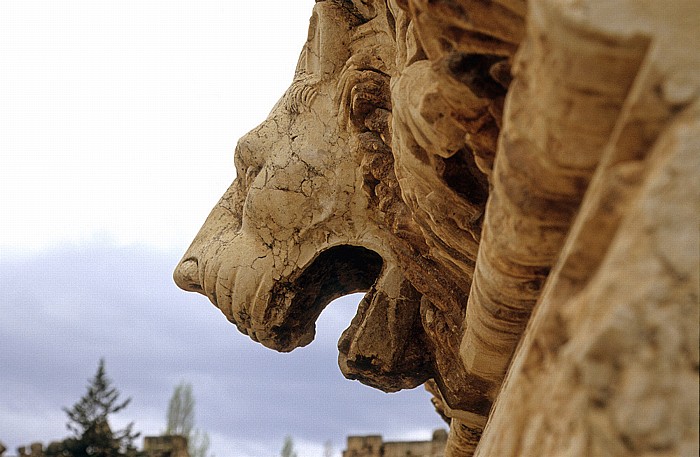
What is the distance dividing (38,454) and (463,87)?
39.0 ft

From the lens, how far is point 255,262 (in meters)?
1.84

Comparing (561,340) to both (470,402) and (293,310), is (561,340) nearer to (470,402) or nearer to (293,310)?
(470,402)

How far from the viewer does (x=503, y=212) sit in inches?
36.4

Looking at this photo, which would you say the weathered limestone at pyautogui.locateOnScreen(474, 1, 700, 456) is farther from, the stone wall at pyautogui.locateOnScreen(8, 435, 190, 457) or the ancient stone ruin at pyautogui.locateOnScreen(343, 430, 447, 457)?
the stone wall at pyautogui.locateOnScreen(8, 435, 190, 457)

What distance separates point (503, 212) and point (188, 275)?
1.23 meters

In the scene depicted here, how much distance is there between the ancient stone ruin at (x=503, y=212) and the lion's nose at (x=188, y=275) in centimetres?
9

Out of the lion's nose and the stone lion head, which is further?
the lion's nose

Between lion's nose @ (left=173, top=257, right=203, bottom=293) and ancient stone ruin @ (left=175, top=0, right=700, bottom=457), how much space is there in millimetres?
90

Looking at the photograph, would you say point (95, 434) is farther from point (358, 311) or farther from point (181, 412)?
point (358, 311)

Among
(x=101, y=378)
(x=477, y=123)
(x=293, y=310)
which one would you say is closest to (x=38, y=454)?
(x=101, y=378)

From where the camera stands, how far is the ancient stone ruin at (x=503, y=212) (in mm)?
689

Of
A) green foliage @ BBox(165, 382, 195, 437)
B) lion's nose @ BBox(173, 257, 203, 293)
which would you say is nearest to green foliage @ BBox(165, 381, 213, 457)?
green foliage @ BBox(165, 382, 195, 437)

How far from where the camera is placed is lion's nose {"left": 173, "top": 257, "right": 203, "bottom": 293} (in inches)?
78.8

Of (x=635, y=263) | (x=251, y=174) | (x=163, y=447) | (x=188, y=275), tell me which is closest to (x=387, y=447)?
(x=163, y=447)
